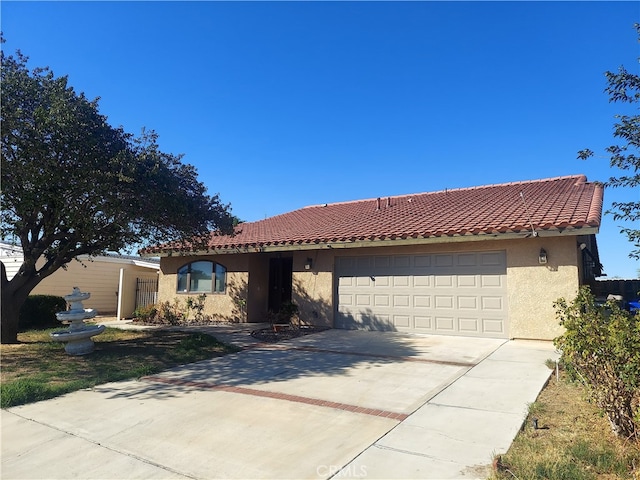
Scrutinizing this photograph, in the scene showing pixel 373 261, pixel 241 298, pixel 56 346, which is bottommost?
pixel 56 346

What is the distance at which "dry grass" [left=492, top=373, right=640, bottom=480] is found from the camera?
3527mm

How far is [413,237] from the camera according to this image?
38.1 feet

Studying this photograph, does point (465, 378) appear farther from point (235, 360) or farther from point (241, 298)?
point (241, 298)

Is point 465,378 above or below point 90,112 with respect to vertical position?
below

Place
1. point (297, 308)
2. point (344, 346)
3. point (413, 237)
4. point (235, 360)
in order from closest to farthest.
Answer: point (235, 360) → point (344, 346) → point (413, 237) → point (297, 308)

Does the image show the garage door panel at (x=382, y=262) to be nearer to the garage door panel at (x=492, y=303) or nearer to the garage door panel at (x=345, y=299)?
the garage door panel at (x=345, y=299)

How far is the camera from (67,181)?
8.52 m

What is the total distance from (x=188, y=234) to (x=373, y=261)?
18.5ft


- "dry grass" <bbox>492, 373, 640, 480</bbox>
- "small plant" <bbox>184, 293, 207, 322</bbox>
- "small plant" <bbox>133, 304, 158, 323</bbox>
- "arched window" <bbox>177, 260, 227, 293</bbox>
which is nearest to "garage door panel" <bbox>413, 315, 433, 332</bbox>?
"dry grass" <bbox>492, 373, 640, 480</bbox>

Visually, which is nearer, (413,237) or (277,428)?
(277,428)

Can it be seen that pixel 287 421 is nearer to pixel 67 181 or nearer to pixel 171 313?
pixel 67 181

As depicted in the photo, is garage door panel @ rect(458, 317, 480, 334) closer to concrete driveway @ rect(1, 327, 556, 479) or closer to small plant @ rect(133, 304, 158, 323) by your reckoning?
concrete driveway @ rect(1, 327, 556, 479)

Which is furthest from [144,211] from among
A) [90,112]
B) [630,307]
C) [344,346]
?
[630,307]

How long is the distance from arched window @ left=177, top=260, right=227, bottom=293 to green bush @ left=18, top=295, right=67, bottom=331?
4761 millimetres
